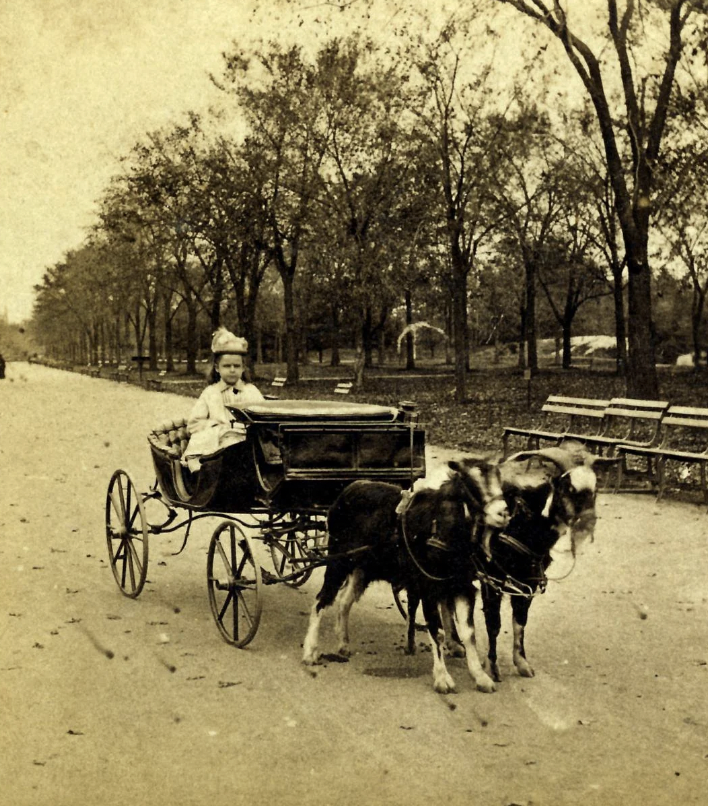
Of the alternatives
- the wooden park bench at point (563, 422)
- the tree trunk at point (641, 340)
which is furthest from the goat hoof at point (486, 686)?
the tree trunk at point (641, 340)

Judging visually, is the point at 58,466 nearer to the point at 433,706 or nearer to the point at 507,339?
the point at 433,706

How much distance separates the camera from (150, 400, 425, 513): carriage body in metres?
6.18

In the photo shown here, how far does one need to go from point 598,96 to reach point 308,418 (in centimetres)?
1104

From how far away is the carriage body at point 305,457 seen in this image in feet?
20.3

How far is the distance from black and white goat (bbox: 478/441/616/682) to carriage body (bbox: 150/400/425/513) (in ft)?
4.18

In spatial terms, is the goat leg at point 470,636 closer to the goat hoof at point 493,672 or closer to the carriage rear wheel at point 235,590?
the goat hoof at point 493,672

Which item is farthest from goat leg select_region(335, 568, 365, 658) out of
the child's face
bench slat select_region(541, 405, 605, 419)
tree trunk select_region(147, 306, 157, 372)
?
tree trunk select_region(147, 306, 157, 372)

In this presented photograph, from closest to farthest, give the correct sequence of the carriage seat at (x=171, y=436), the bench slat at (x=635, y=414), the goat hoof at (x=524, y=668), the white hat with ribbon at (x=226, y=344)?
1. the goat hoof at (x=524, y=668)
2. the white hat with ribbon at (x=226, y=344)
3. the carriage seat at (x=171, y=436)
4. the bench slat at (x=635, y=414)

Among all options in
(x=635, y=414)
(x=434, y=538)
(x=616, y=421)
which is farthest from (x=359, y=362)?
(x=434, y=538)

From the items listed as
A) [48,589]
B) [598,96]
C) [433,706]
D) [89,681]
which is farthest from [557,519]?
[598,96]

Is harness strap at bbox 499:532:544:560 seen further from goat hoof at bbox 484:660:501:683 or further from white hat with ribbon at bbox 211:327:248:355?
white hat with ribbon at bbox 211:327:248:355

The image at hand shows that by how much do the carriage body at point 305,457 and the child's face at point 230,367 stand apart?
2.44 feet

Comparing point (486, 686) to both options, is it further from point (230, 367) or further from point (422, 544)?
point (230, 367)

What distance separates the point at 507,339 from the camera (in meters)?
74.3
